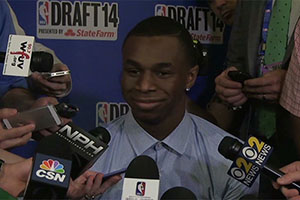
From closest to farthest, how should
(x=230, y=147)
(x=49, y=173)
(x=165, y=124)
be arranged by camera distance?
(x=49, y=173) → (x=230, y=147) → (x=165, y=124)

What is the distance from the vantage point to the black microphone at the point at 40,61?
106 centimetres

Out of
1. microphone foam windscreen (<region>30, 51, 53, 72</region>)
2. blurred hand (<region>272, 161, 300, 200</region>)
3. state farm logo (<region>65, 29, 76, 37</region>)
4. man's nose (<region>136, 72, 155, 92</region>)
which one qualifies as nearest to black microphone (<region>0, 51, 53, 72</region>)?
microphone foam windscreen (<region>30, 51, 53, 72</region>)

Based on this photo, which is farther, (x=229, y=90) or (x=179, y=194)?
(x=229, y=90)

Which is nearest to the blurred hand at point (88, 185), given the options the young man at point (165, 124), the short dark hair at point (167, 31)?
the young man at point (165, 124)

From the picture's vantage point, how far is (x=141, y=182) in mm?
843

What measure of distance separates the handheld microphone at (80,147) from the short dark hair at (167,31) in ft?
1.02

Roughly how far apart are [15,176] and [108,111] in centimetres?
32

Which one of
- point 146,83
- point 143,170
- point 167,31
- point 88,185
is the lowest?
point 88,185

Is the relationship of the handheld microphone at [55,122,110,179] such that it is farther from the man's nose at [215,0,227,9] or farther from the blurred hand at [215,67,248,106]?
the man's nose at [215,0,227,9]

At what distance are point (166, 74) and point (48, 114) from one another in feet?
0.95

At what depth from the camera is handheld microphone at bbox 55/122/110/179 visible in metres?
0.88

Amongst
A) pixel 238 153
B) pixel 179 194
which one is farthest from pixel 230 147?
→ pixel 179 194

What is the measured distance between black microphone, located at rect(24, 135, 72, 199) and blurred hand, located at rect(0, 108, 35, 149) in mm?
292

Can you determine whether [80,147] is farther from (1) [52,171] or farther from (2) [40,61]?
(2) [40,61]
